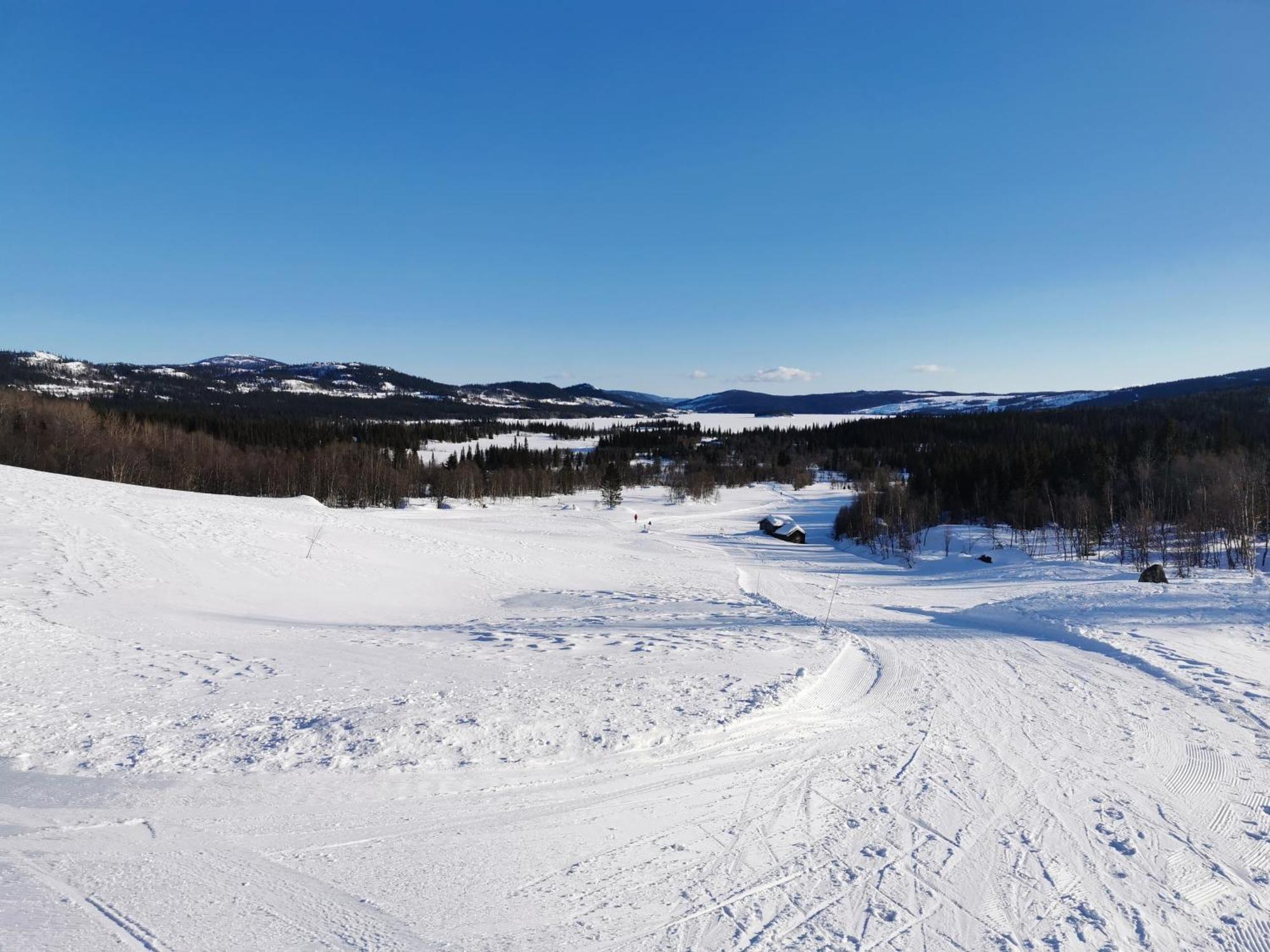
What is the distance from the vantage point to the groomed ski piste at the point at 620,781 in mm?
4223

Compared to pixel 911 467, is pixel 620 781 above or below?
below

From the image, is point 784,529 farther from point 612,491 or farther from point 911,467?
point 911,467

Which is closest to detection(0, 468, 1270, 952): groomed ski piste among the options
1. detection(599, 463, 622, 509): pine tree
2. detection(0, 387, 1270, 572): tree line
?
detection(0, 387, 1270, 572): tree line

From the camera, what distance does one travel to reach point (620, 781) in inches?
239

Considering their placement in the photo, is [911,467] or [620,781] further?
[911,467]

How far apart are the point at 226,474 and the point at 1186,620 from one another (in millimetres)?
78403

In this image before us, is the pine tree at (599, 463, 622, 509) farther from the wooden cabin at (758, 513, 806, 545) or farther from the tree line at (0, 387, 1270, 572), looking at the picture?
the wooden cabin at (758, 513, 806, 545)

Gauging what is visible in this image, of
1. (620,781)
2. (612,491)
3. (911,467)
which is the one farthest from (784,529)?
(911,467)

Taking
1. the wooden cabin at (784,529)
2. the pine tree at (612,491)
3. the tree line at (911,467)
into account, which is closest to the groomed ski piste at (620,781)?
the tree line at (911,467)

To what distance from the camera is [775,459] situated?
137750 millimetres

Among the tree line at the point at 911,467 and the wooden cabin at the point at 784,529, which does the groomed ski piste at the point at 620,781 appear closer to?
the tree line at the point at 911,467

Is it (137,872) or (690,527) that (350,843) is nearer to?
(137,872)

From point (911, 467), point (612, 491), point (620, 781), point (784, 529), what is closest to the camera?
point (620, 781)

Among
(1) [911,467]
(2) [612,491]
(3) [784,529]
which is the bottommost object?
(3) [784,529]
